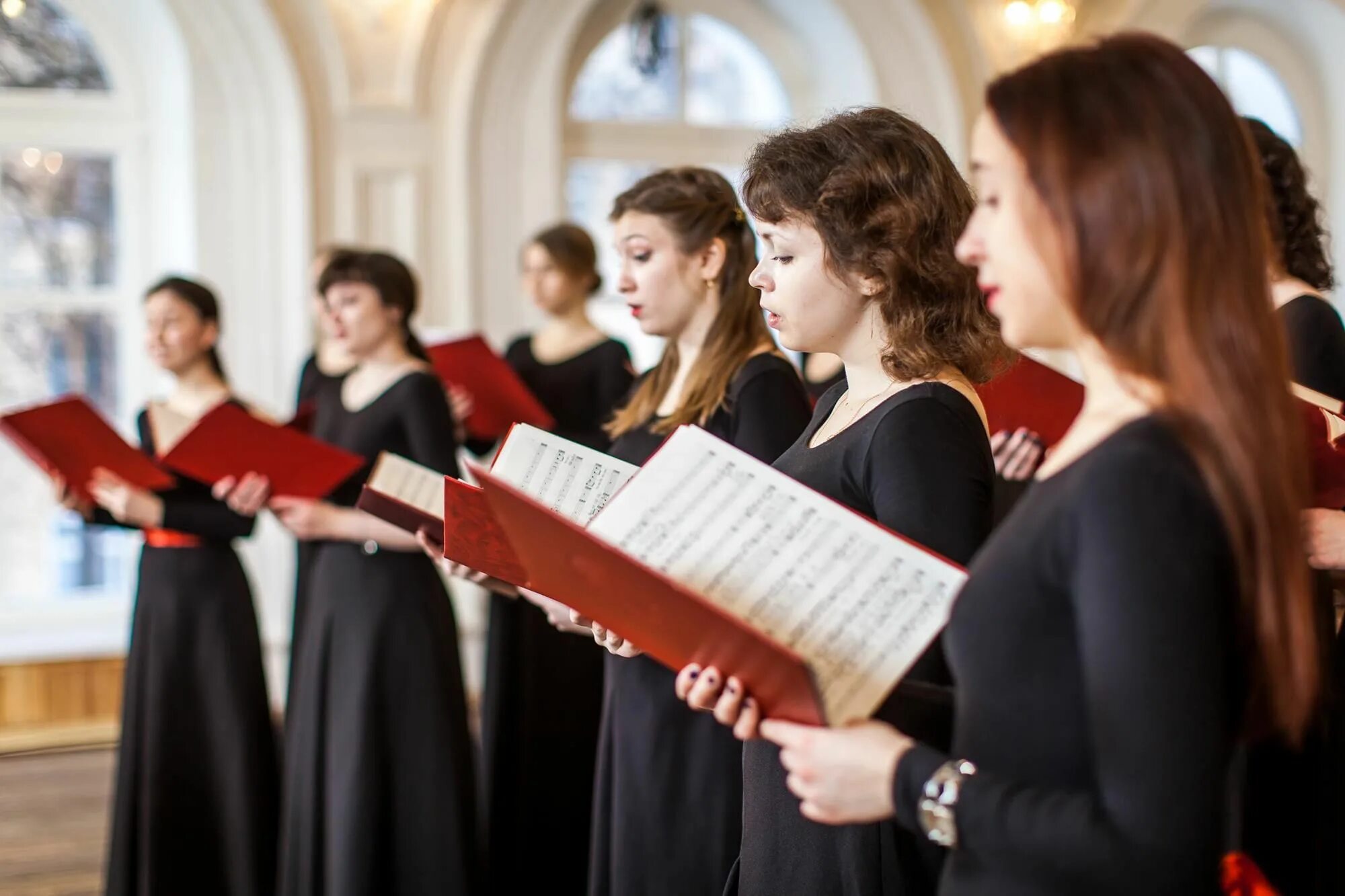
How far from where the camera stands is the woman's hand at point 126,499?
321 cm

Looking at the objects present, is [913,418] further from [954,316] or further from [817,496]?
[817,496]

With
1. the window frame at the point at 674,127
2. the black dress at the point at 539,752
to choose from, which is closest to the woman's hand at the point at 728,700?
the black dress at the point at 539,752

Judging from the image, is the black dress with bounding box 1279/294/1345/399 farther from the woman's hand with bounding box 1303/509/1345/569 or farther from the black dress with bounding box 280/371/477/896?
the black dress with bounding box 280/371/477/896

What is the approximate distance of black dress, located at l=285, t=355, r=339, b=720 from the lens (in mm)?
3838

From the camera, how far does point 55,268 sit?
5473 millimetres

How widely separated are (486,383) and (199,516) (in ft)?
2.56

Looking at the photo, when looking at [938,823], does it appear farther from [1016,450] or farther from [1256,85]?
[1256,85]

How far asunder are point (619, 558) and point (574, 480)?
0.74 m

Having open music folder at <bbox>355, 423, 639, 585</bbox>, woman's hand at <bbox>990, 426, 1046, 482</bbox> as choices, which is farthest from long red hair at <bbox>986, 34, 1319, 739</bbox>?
woman's hand at <bbox>990, 426, 1046, 482</bbox>

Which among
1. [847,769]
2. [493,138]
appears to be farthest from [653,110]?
[847,769]

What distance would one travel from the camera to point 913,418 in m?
1.47

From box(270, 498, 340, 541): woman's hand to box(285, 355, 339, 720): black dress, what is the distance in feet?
1.09

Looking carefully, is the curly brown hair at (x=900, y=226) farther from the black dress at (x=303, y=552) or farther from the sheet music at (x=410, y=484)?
the black dress at (x=303, y=552)

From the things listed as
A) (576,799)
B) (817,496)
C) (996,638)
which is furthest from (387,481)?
(996,638)
